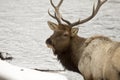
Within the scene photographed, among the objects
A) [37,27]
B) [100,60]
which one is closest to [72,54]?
[100,60]

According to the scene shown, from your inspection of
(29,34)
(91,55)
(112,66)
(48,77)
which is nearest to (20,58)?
(29,34)

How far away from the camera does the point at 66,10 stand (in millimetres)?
13508

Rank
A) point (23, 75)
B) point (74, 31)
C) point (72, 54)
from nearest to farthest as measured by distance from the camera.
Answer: point (23, 75) → point (74, 31) → point (72, 54)

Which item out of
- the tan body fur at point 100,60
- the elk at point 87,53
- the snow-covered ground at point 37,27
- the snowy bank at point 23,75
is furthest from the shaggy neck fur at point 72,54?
the snowy bank at point 23,75

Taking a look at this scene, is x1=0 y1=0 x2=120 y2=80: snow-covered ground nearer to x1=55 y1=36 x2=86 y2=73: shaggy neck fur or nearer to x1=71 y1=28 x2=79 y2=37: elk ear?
x1=55 y1=36 x2=86 y2=73: shaggy neck fur

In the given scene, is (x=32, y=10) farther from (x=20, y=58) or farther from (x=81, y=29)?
(x=20, y=58)

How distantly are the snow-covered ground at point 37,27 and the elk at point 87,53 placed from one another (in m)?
1.25

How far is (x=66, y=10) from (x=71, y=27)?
824 cm

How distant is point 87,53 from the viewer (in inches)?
197

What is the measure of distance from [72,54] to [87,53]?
16.5 inches

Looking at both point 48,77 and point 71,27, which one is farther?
point 71,27

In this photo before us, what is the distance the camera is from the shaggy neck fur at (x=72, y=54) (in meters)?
5.33

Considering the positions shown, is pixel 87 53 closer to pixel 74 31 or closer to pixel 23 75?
pixel 74 31

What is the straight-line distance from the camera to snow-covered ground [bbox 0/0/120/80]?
776 cm
